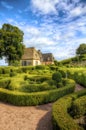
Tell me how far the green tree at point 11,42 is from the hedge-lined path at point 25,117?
30.3 m

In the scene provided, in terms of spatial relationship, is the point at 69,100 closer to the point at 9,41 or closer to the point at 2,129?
the point at 2,129

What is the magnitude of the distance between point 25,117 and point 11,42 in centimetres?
3371

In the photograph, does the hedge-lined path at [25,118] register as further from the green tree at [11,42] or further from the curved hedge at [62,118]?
the green tree at [11,42]

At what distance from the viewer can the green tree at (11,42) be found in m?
41.1

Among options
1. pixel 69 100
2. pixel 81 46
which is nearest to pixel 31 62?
pixel 81 46

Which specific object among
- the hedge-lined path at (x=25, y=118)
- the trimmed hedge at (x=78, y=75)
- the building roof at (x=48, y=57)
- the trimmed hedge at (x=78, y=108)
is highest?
the building roof at (x=48, y=57)

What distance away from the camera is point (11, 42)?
41.7 meters

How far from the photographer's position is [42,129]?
8.02 meters

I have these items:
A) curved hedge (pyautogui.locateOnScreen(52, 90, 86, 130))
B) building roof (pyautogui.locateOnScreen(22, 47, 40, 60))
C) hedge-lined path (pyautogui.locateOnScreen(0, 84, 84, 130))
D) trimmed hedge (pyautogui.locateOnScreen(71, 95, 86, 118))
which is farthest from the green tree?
trimmed hedge (pyautogui.locateOnScreen(71, 95, 86, 118))

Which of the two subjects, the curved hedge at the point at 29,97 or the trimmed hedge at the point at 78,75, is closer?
the curved hedge at the point at 29,97

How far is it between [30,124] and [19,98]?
3453 millimetres

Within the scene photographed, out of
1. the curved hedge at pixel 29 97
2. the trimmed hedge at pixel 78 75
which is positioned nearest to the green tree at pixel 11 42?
the trimmed hedge at pixel 78 75

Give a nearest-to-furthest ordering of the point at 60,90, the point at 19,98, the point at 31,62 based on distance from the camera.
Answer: the point at 19,98
the point at 60,90
the point at 31,62

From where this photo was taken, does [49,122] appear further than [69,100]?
No
